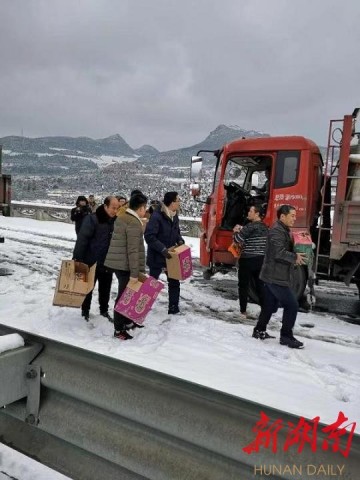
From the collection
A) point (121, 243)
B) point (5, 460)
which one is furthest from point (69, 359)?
point (121, 243)

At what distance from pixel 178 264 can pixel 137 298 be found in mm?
1091

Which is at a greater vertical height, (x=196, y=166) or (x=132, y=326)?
(x=196, y=166)

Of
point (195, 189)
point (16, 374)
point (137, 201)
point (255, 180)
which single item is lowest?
point (16, 374)

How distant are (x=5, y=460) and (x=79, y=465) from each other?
3.14 feet

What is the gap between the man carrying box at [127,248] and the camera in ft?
15.1

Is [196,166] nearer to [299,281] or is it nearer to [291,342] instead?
[299,281]

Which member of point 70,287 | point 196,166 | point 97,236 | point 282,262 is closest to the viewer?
point 282,262

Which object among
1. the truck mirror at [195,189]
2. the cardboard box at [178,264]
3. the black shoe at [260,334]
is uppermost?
the truck mirror at [195,189]

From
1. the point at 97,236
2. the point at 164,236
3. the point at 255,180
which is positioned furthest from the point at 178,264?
the point at 255,180

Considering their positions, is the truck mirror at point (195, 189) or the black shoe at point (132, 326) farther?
the truck mirror at point (195, 189)

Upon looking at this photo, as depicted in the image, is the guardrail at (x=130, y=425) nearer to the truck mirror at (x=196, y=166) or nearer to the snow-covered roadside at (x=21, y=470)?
the snow-covered roadside at (x=21, y=470)

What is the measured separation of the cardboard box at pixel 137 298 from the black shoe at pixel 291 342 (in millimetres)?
1599

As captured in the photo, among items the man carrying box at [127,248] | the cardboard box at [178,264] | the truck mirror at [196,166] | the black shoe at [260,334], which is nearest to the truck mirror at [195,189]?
the truck mirror at [196,166]

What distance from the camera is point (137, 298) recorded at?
4.70 m
